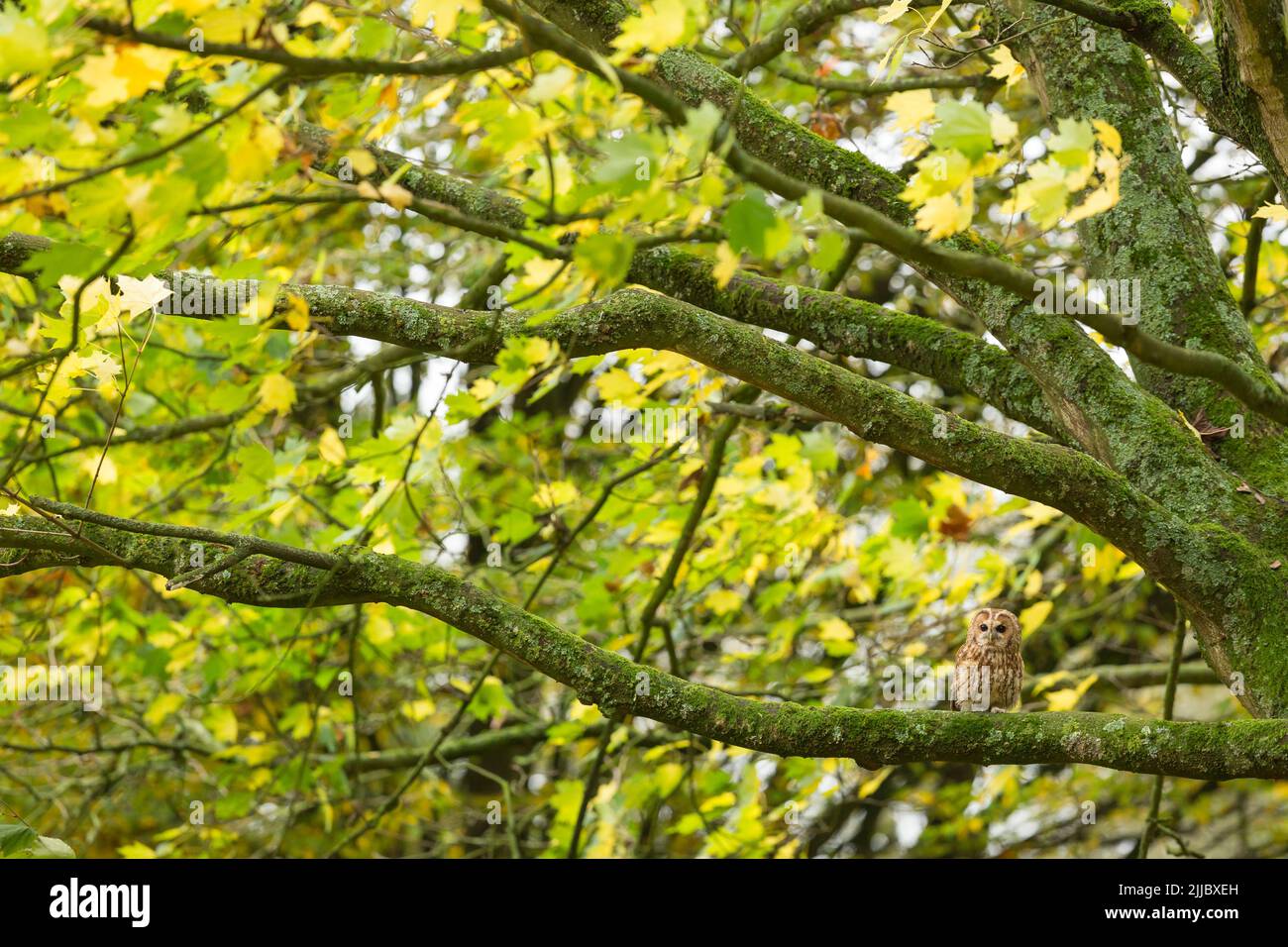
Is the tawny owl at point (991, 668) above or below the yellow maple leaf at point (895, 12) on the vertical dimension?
below

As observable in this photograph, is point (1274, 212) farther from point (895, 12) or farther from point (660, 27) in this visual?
point (660, 27)

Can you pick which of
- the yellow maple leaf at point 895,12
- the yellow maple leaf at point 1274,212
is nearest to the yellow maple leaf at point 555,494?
the yellow maple leaf at point 895,12

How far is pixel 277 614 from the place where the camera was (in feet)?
15.3

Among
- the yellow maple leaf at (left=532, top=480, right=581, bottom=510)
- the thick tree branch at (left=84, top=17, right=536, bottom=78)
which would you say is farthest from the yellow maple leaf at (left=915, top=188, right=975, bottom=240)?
Result: the yellow maple leaf at (left=532, top=480, right=581, bottom=510)

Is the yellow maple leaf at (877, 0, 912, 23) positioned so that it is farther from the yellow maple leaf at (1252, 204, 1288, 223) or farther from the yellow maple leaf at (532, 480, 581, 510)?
the yellow maple leaf at (532, 480, 581, 510)

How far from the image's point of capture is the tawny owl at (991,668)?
279cm

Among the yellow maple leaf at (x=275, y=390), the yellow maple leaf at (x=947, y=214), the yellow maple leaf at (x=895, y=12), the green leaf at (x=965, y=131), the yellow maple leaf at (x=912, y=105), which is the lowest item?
the yellow maple leaf at (x=275, y=390)

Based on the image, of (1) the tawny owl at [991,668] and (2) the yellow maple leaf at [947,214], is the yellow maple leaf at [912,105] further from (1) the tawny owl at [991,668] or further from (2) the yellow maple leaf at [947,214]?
(1) the tawny owl at [991,668]

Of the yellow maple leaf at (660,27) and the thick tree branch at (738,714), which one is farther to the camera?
the thick tree branch at (738,714)

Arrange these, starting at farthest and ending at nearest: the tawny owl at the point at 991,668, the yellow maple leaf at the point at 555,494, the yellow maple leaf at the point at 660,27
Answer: the yellow maple leaf at the point at 555,494 → the tawny owl at the point at 991,668 → the yellow maple leaf at the point at 660,27

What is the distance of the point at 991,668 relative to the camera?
2.78 metres

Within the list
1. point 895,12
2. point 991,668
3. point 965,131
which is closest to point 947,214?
point 965,131

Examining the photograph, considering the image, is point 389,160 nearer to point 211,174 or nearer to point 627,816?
point 211,174
